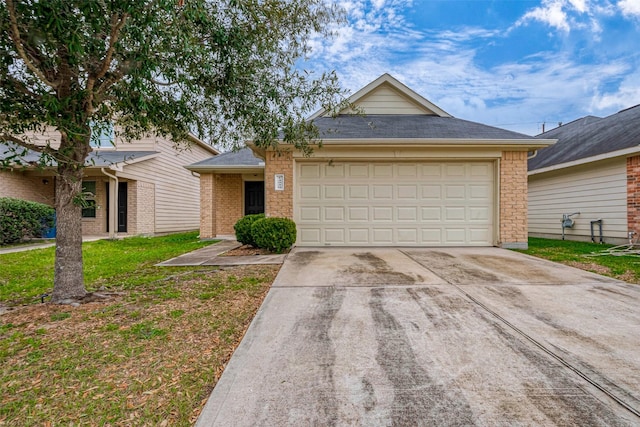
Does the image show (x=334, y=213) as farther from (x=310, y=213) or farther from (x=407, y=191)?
(x=407, y=191)

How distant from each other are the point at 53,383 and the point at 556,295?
5.50 m

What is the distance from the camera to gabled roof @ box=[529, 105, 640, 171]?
30.3ft

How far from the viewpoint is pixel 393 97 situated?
1089cm

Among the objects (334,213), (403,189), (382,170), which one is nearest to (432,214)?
(403,189)

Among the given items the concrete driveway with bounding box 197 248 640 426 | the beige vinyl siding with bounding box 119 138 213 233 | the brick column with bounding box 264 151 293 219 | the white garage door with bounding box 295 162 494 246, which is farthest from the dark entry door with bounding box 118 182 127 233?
the concrete driveway with bounding box 197 248 640 426

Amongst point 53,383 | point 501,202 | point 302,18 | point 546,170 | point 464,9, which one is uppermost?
point 464,9

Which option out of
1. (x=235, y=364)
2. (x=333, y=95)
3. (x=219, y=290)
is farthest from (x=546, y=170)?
(x=235, y=364)

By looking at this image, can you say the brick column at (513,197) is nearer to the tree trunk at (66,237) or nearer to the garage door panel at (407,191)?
the garage door panel at (407,191)

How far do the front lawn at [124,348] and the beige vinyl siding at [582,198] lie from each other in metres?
10.5

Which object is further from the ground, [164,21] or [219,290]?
[164,21]

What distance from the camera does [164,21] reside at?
11.6 feet

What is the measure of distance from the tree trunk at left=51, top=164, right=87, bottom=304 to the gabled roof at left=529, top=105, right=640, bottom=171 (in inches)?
488

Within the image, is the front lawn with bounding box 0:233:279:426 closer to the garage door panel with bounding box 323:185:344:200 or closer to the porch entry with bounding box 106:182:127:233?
the garage door panel with bounding box 323:185:344:200

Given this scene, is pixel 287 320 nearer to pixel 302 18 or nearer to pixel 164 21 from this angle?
pixel 164 21
